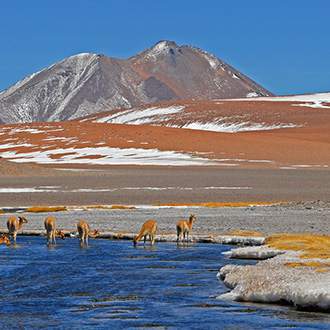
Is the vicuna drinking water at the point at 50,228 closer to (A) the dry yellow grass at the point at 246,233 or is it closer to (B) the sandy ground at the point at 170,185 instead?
(A) the dry yellow grass at the point at 246,233

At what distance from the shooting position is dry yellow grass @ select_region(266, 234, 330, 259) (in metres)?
20.1

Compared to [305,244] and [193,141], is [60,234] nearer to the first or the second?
[305,244]


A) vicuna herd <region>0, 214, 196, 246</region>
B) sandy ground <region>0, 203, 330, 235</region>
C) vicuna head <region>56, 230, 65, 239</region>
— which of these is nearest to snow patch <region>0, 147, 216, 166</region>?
sandy ground <region>0, 203, 330, 235</region>

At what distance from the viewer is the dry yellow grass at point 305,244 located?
66.0ft

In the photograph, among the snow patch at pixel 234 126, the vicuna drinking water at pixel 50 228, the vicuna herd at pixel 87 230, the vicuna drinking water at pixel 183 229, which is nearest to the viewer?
the vicuna herd at pixel 87 230

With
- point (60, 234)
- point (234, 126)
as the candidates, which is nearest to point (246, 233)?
point (60, 234)

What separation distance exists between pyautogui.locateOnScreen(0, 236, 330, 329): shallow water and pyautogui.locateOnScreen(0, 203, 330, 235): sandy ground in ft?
16.5

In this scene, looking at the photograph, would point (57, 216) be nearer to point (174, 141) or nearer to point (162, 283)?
point (162, 283)

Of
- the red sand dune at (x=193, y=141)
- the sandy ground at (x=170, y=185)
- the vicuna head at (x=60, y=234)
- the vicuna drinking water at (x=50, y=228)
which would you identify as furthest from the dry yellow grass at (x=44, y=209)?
the red sand dune at (x=193, y=141)

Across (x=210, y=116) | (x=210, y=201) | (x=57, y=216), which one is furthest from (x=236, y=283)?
(x=210, y=116)

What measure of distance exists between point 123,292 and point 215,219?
16.6 m

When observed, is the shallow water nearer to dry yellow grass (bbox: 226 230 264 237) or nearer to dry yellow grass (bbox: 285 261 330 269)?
dry yellow grass (bbox: 285 261 330 269)

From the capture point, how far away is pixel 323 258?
19.3 m

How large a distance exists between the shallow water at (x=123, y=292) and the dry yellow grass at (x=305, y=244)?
1458 mm
